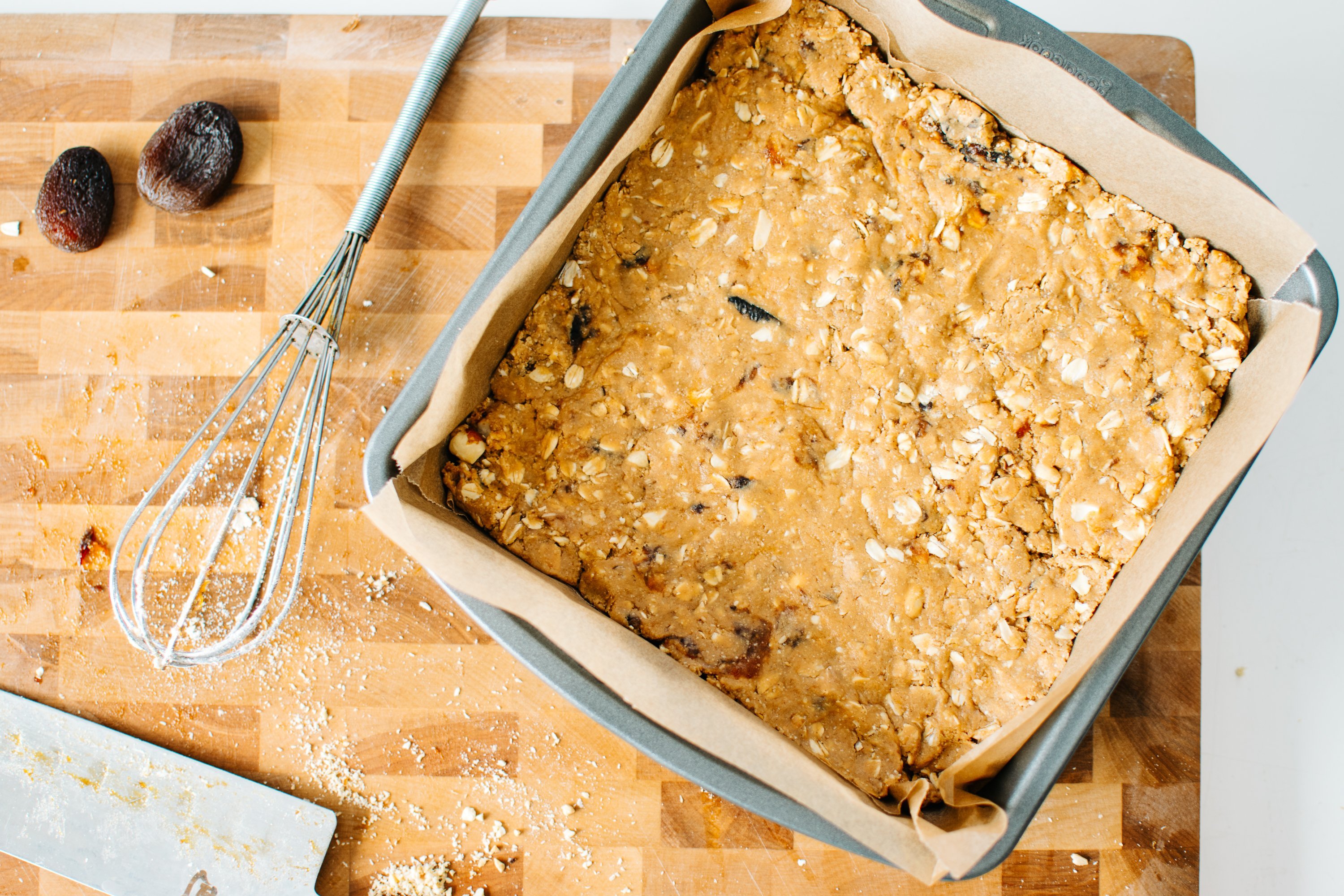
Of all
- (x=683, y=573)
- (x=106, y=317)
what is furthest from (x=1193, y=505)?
(x=106, y=317)

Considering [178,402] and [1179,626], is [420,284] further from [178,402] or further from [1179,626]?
[1179,626]

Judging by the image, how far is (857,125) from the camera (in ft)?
3.32

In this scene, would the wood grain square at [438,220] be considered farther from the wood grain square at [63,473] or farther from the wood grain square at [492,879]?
the wood grain square at [492,879]

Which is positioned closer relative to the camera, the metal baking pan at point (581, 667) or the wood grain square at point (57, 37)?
the metal baking pan at point (581, 667)

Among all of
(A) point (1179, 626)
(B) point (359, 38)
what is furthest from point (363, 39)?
(A) point (1179, 626)

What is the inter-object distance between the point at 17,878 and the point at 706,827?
0.99 metres

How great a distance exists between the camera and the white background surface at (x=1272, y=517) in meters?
1.24

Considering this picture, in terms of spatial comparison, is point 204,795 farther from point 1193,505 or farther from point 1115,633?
point 1193,505

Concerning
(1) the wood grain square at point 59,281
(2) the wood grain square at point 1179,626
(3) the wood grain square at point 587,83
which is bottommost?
(2) the wood grain square at point 1179,626

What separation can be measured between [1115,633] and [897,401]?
1.12ft

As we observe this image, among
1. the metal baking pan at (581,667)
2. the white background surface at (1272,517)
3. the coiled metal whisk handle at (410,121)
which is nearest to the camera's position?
the metal baking pan at (581,667)

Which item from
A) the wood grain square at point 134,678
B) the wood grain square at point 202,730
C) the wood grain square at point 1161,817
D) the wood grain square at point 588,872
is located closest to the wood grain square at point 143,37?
the wood grain square at point 134,678

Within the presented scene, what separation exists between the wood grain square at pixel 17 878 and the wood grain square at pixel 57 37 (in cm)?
116

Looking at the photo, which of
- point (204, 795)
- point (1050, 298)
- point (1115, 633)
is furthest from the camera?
point (204, 795)
